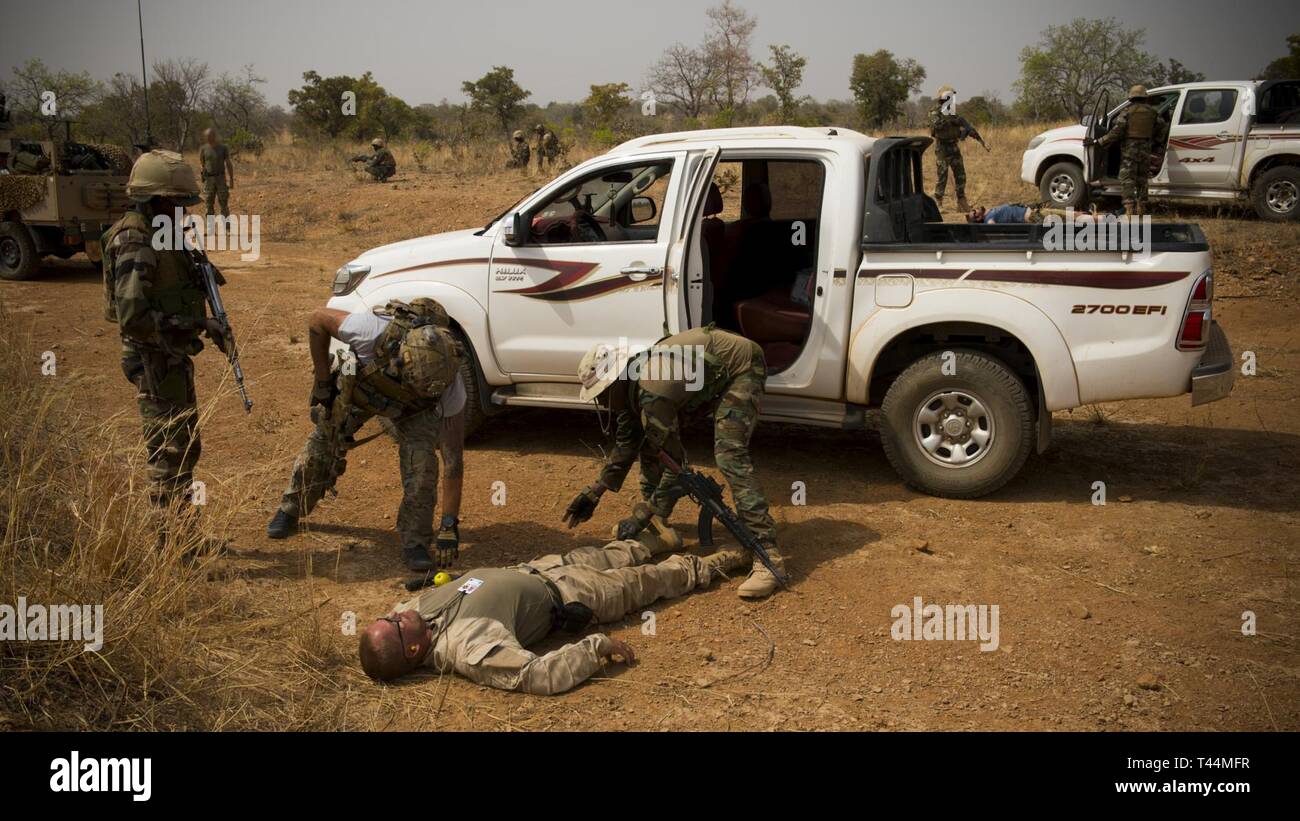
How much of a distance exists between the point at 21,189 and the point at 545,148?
9.44 meters

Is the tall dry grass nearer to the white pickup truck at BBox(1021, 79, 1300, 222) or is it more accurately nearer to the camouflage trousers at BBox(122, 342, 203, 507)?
the camouflage trousers at BBox(122, 342, 203, 507)

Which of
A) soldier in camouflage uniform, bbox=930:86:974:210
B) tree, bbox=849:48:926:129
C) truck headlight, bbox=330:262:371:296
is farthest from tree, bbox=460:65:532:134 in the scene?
truck headlight, bbox=330:262:371:296

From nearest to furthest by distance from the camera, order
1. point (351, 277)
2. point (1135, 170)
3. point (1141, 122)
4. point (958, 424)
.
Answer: point (958, 424) < point (351, 277) < point (1141, 122) < point (1135, 170)

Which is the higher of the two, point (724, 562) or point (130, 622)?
point (130, 622)

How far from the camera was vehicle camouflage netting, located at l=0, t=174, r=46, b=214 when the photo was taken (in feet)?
41.1

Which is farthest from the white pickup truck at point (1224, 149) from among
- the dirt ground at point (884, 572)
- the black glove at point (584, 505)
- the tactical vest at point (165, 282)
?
the tactical vest at point (165, 282)

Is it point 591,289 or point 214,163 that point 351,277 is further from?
point 214,163

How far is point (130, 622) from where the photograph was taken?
12.5 feet

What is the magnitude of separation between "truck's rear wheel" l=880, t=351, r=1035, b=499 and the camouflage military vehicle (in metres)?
10.8

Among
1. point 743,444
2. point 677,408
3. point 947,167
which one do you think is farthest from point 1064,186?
point 677,408

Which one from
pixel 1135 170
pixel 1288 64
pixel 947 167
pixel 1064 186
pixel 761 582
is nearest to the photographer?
pixel 761 582

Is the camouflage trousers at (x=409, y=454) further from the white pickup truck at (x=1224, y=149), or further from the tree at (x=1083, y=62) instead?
the tree at (x=1083, y=62)

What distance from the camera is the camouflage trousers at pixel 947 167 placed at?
14492mm
